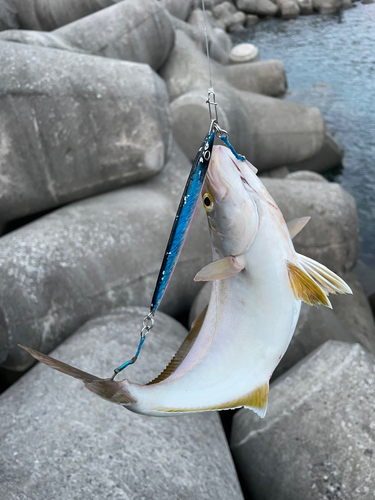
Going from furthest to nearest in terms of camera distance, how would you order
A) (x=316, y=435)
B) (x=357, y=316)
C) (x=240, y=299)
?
(x=357, y=316) → (x=316, y=435) → (x=240, y=299)

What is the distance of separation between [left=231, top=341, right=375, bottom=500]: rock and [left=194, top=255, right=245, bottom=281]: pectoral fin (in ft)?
3.79

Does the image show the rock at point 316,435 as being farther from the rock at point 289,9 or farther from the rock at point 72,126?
the rock at point 289,9

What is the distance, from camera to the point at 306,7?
42.1 feet

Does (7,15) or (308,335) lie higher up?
(7,15)

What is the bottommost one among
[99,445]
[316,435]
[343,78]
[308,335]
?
[343,78]

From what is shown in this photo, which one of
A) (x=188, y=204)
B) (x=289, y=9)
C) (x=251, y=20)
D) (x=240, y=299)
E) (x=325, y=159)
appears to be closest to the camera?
(x=188, y=204)

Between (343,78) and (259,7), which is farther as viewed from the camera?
(259,7)

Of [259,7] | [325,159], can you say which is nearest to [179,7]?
[325,159]

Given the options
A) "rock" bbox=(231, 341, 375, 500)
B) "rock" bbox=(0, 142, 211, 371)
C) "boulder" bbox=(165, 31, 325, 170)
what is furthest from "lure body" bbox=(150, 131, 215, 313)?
"boulder" bbox=(165, 31, 325, 170)

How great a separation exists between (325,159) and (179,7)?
4.37m

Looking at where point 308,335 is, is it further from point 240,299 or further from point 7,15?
point 7,15

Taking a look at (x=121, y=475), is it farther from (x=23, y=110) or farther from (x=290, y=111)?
(x=290, y=111)

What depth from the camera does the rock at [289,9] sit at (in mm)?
12656

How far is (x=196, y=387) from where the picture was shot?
112cm
